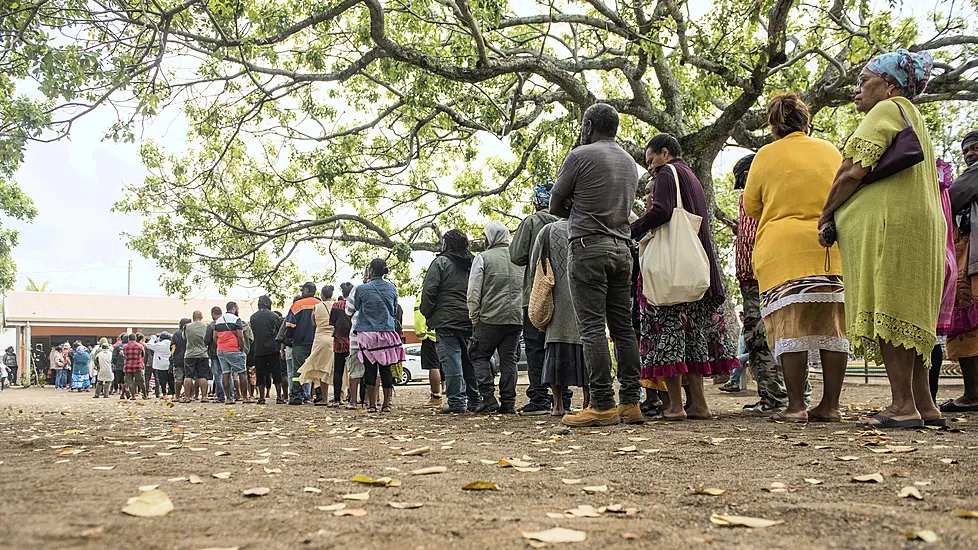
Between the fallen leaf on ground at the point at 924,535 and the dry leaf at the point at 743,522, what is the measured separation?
381 mm

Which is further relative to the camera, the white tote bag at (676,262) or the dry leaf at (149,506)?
the white tote bag at (676,262)

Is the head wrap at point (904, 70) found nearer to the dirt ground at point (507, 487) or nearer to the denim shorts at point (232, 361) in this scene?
the dirt ground at point (507, 487)

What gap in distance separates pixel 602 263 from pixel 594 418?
113 centimetres

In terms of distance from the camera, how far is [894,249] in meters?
4.66

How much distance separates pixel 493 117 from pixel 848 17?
572 cm

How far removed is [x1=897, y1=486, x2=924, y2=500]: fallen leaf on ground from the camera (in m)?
2.79

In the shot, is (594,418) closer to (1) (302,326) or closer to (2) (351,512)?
(2) (351,512)

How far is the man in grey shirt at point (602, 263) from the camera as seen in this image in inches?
227

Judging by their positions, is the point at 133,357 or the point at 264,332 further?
the point at 133,357

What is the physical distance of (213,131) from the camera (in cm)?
1416

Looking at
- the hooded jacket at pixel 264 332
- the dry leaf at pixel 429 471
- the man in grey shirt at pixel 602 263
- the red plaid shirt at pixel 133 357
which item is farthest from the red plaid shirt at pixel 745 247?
the red plaid shirt at pixel 133 357

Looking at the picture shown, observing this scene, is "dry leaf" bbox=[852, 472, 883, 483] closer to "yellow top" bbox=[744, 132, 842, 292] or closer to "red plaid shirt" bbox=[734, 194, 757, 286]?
"yellow top" bbox=[744, 132, 842, 292]

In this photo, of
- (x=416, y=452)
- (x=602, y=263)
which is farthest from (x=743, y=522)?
(x=602, y=263)

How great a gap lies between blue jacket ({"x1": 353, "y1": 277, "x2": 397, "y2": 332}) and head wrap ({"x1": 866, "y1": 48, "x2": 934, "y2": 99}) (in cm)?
558
